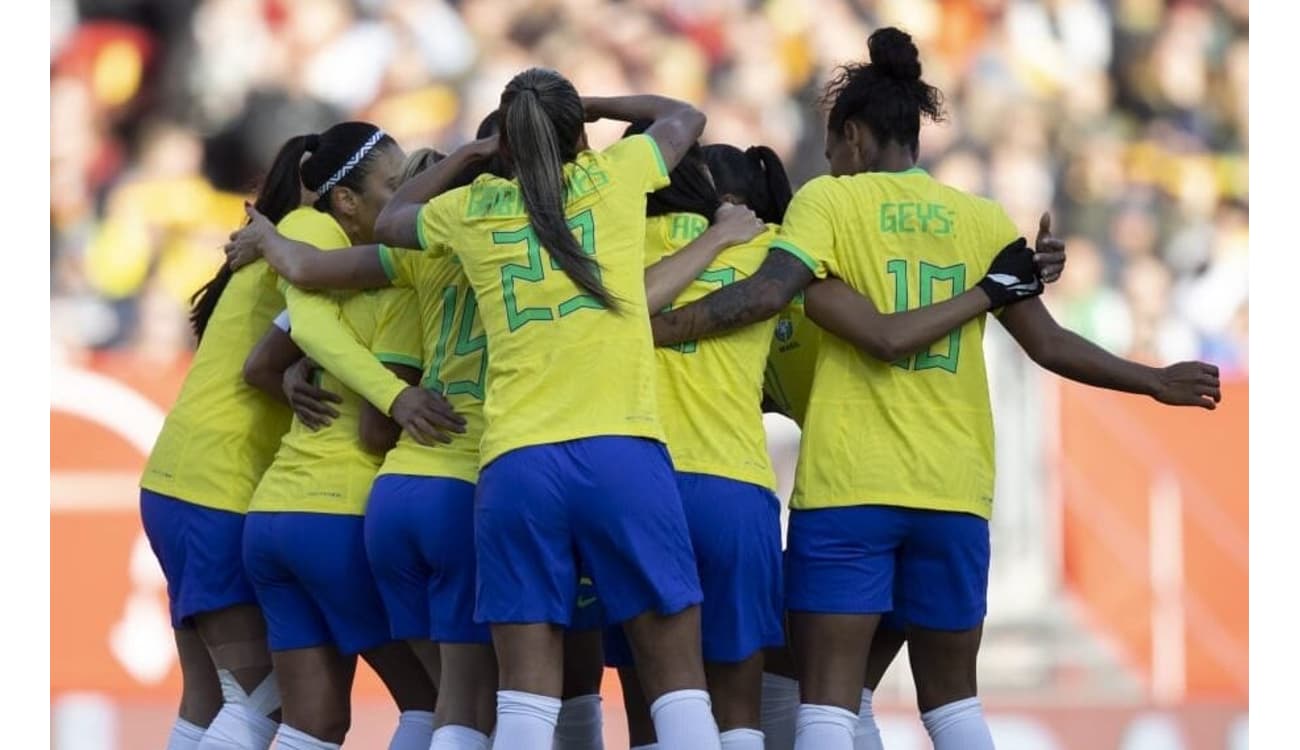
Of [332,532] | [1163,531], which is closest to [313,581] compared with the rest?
[332,532]

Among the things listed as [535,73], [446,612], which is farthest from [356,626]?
[535,73]

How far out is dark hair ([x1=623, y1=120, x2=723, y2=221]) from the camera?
456 cm

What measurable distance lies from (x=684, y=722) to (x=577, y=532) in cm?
46

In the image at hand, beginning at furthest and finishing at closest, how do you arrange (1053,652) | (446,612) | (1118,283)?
(1118,283)
(1053,652)
(446,612)

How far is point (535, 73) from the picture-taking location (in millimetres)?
4105

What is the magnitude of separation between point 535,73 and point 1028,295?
133 cm

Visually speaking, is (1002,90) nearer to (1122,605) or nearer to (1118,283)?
(1118,283)

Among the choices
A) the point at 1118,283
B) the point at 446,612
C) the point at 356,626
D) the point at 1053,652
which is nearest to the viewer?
the point at 446,612

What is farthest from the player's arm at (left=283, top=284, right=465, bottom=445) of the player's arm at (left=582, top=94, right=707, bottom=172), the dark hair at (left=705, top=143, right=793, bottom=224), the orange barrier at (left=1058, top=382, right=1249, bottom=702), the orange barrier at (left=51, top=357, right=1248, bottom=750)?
the orange barrier at (left=1058, top=382, right=1249, bottom=702)

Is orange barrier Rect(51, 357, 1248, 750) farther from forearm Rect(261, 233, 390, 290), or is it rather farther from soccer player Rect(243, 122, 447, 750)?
forearm Rect(261, 233, 390, 290)

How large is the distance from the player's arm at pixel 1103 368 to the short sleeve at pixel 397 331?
1.48 m

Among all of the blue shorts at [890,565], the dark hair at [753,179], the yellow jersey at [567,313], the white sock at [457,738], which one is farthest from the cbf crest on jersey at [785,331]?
the white sock at [457,738]

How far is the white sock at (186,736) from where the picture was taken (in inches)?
206

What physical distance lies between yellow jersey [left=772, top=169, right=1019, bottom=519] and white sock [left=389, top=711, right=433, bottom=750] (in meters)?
1.07
